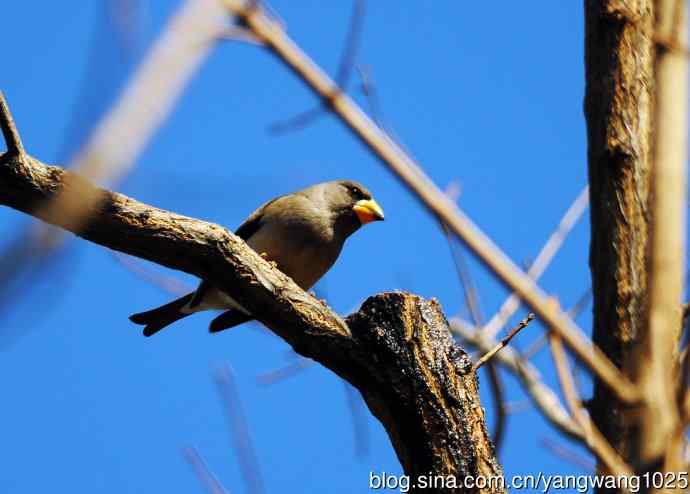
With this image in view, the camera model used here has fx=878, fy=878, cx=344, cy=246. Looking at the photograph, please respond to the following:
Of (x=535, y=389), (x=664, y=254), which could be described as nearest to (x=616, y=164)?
(x=664, y=254)

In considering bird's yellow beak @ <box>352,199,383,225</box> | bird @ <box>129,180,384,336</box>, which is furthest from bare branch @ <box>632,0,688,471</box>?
bird's yellow beak @ <box>352,199,383,225</box>

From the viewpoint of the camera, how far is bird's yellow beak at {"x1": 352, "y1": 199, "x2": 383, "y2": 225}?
6621 mm

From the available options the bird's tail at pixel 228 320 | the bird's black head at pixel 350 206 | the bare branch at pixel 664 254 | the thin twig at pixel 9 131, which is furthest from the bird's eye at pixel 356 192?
the bare branch at pixel 664 254

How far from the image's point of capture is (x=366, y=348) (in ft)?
13.4

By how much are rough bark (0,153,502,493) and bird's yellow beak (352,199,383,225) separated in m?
2.40

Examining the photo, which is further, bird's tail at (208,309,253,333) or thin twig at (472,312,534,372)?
bird's tail at (208,309,253,333)

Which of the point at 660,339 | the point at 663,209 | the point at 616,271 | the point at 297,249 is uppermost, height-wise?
the point at 297,249

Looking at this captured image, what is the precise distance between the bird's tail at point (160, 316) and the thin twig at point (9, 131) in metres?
2.84

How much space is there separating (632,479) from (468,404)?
2311 mm

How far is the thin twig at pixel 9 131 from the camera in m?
3.37

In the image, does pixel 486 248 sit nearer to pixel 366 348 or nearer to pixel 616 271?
pixel 616 271

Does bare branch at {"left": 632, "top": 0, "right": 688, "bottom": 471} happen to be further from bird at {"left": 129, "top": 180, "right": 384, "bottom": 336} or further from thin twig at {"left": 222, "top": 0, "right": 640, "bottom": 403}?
bird at {"left": 129, "top": 180, "right": 384, "bottom": 336}

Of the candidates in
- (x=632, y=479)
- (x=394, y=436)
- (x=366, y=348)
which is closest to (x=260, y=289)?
(x=366, y=348)

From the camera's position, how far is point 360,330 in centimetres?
413
